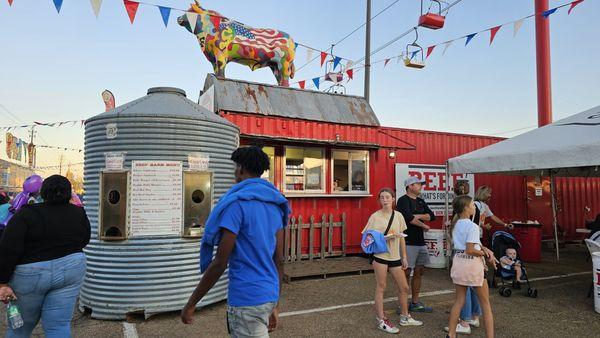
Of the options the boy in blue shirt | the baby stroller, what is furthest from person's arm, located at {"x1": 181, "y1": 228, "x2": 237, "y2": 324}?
the baby stroller

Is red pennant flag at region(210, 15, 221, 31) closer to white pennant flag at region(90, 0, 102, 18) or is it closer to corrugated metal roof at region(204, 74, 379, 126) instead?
corrugated metal roof at region(204, 74, 379, 126)

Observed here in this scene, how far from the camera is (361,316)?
5.06 meters

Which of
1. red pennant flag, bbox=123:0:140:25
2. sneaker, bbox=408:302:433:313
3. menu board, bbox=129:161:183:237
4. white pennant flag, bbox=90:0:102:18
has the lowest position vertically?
sneaker, bbox=408:302:433:313

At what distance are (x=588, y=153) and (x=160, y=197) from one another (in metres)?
6.07

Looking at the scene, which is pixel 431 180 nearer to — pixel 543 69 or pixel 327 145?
pixel 327 145

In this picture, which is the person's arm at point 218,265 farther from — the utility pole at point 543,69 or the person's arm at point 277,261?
the utility pole at point 543,69

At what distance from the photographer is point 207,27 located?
362 inches

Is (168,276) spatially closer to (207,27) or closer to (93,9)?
(93,9)

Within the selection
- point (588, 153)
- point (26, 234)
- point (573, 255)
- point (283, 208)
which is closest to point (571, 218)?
point (573, 255)

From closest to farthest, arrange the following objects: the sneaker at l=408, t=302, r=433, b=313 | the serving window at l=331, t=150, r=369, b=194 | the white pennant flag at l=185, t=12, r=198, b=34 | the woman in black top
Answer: the woman in black top, the sneaker at l=408, t=302, r=433, b=313, the white pennant flag at l=185, t=12, r=198, b=34, the serving window at l=331, t=150, r=369, b=194

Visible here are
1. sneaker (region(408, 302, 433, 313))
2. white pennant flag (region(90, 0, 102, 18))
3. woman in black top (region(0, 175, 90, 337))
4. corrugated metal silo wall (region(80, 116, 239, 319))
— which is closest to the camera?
woman in black top (region(0, 175, 90, 337))

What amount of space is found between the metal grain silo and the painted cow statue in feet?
14.8

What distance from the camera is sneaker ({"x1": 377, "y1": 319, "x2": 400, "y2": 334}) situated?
14.5ft

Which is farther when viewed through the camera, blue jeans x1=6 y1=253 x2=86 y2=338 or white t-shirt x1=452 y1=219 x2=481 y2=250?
white t-shirt x1=452 y1=219 x2=481 y2=250
